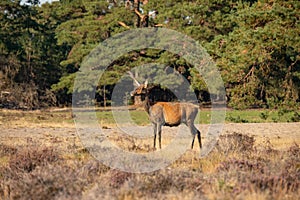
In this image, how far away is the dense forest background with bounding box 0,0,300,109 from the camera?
59.0 feet

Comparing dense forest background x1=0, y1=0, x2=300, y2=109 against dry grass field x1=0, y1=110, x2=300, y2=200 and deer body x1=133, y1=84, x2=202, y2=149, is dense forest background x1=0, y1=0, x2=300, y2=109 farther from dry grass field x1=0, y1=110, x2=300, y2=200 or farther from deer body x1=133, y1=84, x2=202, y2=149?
dry grass field x1=0, y1=110, x2=300, y2=200

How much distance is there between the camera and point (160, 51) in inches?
1467

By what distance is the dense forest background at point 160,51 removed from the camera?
1797 cm

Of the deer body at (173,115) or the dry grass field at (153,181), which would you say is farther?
the deer body at (173,115)

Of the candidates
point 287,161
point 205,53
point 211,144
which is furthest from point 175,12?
point 287,161

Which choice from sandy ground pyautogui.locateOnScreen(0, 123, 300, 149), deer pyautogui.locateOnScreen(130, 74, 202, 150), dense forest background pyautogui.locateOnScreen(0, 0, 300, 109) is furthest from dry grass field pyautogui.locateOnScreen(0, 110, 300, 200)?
dense forest background pyautogui.locateOnScreen(0, 0, 300, 109)

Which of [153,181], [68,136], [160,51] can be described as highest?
[160,51]

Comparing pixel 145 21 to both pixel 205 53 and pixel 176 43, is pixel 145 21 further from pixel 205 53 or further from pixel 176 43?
pixel 205 53

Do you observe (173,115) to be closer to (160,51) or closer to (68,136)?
(68,136)

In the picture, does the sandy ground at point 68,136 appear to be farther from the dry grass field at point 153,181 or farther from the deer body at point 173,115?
the dry grass field at point 153,181

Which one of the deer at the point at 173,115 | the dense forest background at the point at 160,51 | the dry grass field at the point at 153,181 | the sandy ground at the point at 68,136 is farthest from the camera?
the dense forest background at the point at 160,51

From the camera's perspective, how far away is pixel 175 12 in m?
29.7

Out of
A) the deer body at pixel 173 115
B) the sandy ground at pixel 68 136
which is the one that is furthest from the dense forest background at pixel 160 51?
the deer body at pixel 173 115

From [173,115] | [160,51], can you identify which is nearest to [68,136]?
[173,115]
